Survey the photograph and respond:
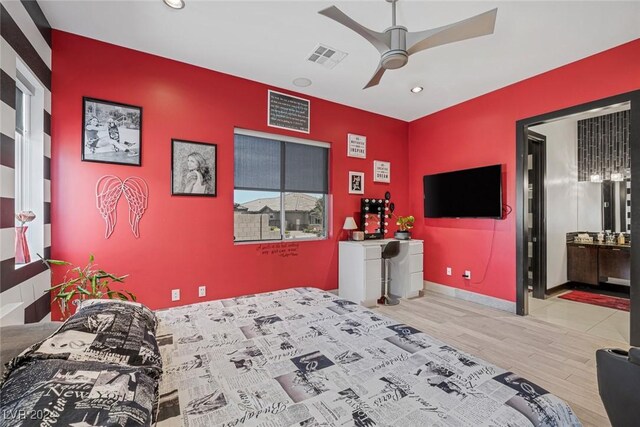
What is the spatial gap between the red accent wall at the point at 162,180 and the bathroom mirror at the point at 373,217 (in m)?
0.89

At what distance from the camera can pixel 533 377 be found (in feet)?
7.15

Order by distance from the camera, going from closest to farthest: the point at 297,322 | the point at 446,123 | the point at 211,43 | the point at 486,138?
the point at 297,322 < the point at 211,43 < the point at 486,138 < the point at 446,123

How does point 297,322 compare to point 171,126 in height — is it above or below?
below

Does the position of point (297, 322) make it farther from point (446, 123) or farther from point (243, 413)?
point (446, 123)

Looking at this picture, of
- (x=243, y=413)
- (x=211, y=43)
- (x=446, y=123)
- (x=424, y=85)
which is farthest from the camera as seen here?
(x=446, y=123)

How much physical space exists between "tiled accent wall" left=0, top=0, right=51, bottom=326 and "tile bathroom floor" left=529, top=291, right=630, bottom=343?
16.0 ft

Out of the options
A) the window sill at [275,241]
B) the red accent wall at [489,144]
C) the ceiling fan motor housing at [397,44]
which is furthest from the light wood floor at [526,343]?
the ceiling fan motor housing at [397,44]

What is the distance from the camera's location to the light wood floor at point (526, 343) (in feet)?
6.67

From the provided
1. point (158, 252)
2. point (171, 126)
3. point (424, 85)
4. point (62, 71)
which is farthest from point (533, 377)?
point (62, 71)

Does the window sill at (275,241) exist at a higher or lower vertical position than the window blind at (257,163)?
lower

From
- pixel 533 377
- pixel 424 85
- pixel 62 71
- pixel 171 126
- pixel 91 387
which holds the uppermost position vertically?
pixel 424 85

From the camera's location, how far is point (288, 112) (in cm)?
377

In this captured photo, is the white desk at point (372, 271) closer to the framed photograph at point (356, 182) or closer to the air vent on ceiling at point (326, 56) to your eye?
the framed photograph at point (356, 182)

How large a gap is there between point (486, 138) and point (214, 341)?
409 centimetres
